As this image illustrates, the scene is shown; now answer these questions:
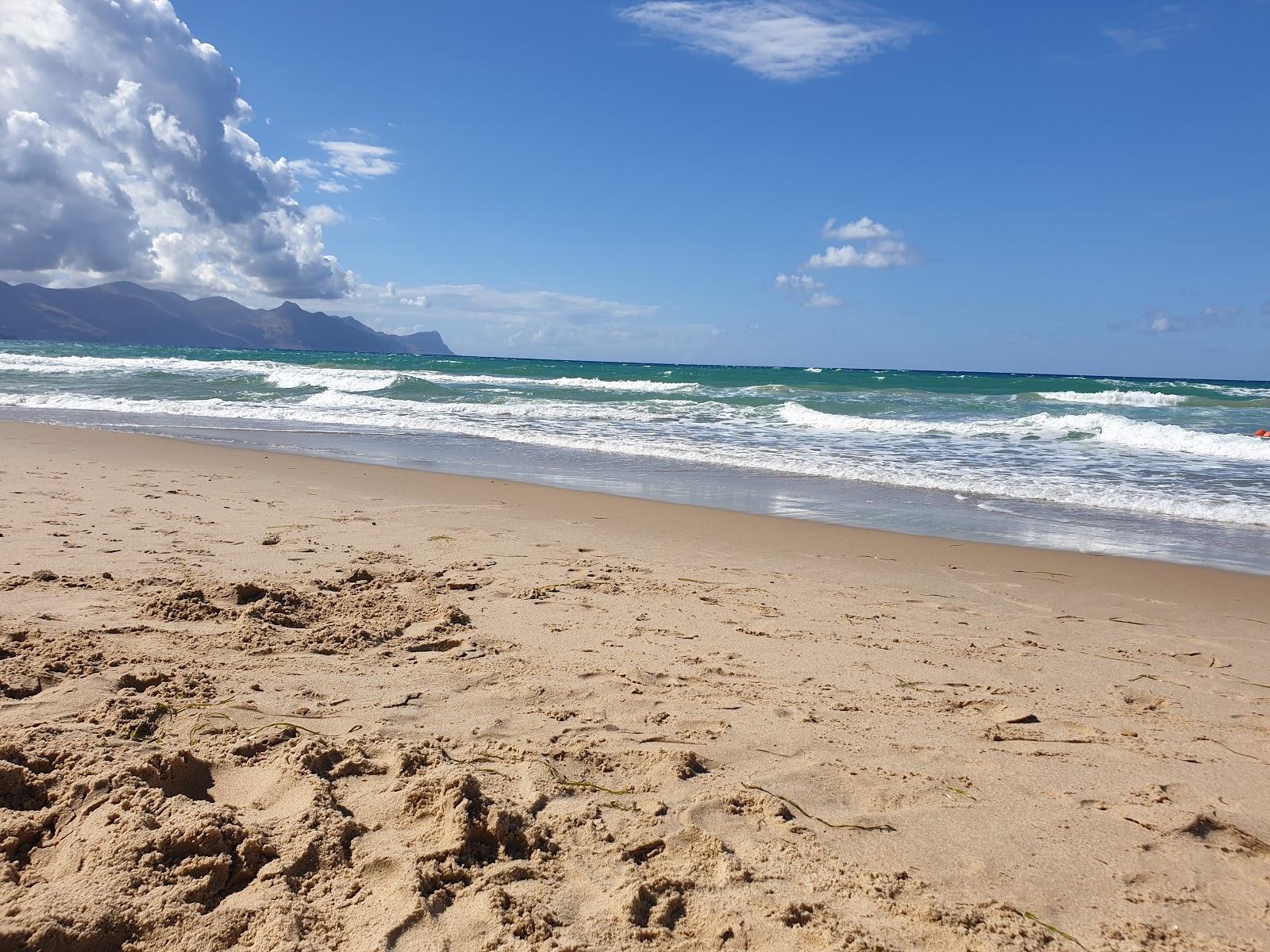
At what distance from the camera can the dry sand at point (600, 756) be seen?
1.78 m

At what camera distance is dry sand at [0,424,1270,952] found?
1.78 meters

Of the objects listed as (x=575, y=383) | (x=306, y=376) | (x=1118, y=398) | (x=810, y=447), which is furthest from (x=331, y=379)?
(x=1118, y=398)

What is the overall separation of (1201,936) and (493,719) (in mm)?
2025

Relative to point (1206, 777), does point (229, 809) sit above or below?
above

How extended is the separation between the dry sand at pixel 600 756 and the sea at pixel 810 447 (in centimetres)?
276

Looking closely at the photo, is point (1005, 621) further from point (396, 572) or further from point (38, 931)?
Result: point (38, 931)

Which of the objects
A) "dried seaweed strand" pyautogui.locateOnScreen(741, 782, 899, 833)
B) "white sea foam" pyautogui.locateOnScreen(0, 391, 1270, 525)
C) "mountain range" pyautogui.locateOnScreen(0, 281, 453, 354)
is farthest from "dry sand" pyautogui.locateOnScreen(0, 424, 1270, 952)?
"mountain range" pyautogui.locateOnScreen(0, 281, 453, 354)

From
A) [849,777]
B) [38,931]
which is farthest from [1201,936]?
[38,931]

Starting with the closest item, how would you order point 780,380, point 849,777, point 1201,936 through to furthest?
point 1201,936 < point 849,777 < point 780,380

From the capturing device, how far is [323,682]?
9.70ft

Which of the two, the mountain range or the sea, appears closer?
the sea

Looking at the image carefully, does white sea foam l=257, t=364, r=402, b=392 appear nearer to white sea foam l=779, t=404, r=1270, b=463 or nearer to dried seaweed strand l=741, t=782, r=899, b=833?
white sea foam l=779, t=404, r=1270, b=463

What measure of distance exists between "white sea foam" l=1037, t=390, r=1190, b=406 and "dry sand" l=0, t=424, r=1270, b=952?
2861 cm

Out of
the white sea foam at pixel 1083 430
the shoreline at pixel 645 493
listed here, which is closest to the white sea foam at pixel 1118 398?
the white sea foam at pixel 1083 430
